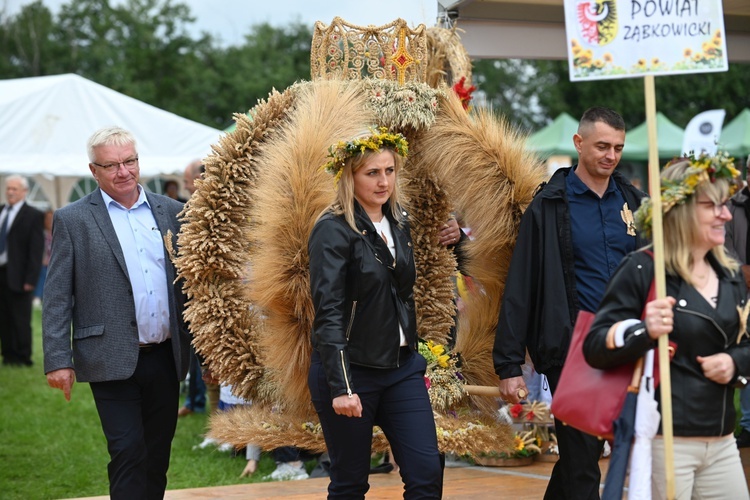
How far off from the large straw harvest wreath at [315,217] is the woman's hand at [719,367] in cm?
188

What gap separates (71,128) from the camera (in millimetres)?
13500

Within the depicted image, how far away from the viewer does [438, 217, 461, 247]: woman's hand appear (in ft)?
17.6

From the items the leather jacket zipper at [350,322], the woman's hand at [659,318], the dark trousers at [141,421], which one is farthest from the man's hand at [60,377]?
the woman's hand at [659,318]

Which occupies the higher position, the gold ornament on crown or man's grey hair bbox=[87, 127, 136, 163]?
the gold ornament on crown

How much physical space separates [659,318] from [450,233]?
2.28 metres

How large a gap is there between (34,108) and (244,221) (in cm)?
907

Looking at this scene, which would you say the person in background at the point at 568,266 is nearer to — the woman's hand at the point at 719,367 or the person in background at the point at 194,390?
the woman's hand at the point at 719,367

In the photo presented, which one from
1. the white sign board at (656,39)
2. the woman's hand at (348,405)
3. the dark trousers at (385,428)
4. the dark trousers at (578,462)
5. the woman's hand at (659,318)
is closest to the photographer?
the woman's hand at (659,318)

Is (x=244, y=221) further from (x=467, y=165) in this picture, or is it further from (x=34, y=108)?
(x=34, y=108)

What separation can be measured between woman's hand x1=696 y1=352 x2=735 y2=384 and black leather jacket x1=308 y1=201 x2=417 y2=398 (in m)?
1.28

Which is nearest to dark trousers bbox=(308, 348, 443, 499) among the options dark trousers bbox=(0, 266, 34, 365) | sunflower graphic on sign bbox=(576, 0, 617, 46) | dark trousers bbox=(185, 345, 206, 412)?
sunflower graphic on sign bbox=(576, 0, 617, 46)

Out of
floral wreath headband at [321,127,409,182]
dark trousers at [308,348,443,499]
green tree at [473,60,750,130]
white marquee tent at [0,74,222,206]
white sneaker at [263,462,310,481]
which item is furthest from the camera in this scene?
green tree at [473,60,750,130]

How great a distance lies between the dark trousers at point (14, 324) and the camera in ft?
41.6

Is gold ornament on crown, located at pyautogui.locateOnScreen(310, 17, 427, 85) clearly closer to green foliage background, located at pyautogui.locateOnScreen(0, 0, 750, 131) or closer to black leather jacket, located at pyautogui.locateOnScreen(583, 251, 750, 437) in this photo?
black leather jacket, located at pyautogui.locateOnScreen(583, 251, 750, 437)
